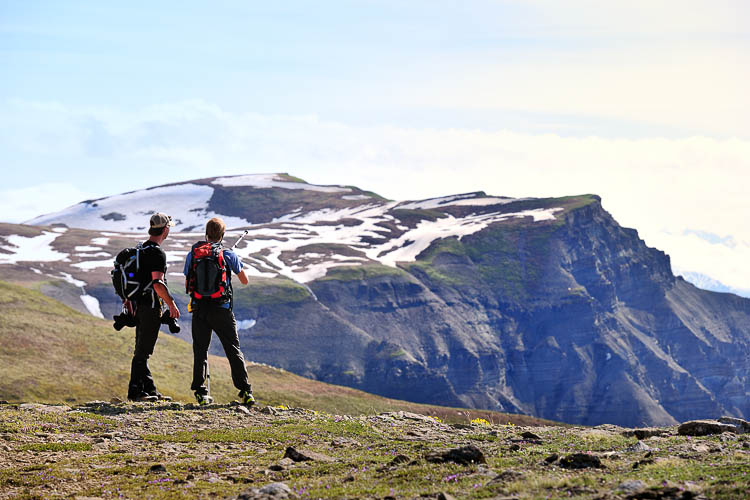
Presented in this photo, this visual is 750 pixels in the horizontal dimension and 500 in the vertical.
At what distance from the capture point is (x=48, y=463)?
1631cm

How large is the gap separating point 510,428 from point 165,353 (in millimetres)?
58377

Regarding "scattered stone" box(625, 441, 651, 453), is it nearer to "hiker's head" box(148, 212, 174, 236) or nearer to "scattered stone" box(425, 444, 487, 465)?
"scattered stone" box(425, 444, 487, 465)

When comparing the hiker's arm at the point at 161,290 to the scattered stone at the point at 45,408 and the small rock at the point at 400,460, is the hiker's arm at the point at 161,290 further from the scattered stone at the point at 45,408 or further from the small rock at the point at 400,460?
the small rock at the point at 400,460

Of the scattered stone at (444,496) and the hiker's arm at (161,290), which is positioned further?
the hiker's arm at (161,290)

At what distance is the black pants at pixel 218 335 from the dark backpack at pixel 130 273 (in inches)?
70.3

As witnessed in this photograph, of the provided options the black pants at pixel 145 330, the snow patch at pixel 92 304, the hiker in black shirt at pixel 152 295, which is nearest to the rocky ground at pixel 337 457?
the black pants at pixel 145 330

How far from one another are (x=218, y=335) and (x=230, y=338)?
0.64 metres

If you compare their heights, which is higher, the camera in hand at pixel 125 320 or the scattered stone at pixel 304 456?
the camera in hand at pixel 125 320

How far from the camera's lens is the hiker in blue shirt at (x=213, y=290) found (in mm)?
21875

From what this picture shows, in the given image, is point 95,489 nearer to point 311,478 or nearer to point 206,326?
point 311,478

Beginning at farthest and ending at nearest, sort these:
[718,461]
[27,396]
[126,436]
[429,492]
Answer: [27,396]
[126,436]
[718,461]
[429,492]

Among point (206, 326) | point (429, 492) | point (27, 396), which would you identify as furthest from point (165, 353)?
point (429, 492)

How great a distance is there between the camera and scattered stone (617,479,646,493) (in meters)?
11.2

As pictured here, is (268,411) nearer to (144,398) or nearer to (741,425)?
(144,398)
